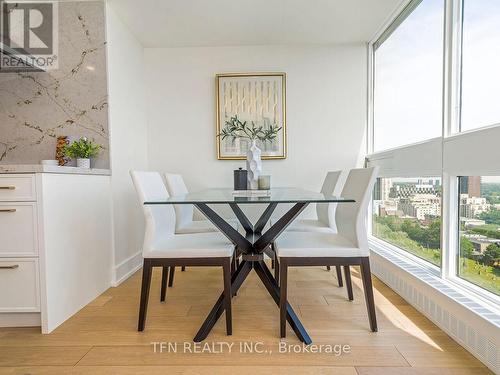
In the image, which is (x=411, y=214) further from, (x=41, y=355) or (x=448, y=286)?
(x=41, y=355)

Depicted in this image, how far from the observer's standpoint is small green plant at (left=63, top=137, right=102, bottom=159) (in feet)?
7.95

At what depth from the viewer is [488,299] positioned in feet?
5.32

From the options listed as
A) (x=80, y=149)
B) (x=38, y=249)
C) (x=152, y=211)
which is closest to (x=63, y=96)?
(x=80, y=149)

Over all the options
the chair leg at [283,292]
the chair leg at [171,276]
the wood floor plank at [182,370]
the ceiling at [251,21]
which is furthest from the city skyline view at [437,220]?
the chair leg at [171,276]

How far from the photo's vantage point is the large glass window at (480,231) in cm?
160

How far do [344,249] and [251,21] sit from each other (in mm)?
2287

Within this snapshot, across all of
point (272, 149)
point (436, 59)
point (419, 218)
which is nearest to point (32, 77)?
point (272, 149)

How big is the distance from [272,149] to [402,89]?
137 cm

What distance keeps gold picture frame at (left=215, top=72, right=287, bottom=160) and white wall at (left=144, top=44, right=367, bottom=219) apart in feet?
0.25

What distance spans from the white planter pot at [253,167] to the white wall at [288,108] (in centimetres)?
112

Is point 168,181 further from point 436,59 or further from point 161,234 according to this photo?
point 436,59

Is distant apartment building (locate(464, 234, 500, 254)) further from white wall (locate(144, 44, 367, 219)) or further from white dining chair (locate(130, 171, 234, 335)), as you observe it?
white wall (locate(144, 44, 367, 219))

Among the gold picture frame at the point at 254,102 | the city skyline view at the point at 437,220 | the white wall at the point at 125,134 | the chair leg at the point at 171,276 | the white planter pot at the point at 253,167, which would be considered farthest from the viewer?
the gold picture frame at the point at 254,102

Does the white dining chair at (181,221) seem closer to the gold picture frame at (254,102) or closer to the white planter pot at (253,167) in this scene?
the white planter pot at (253,167)
